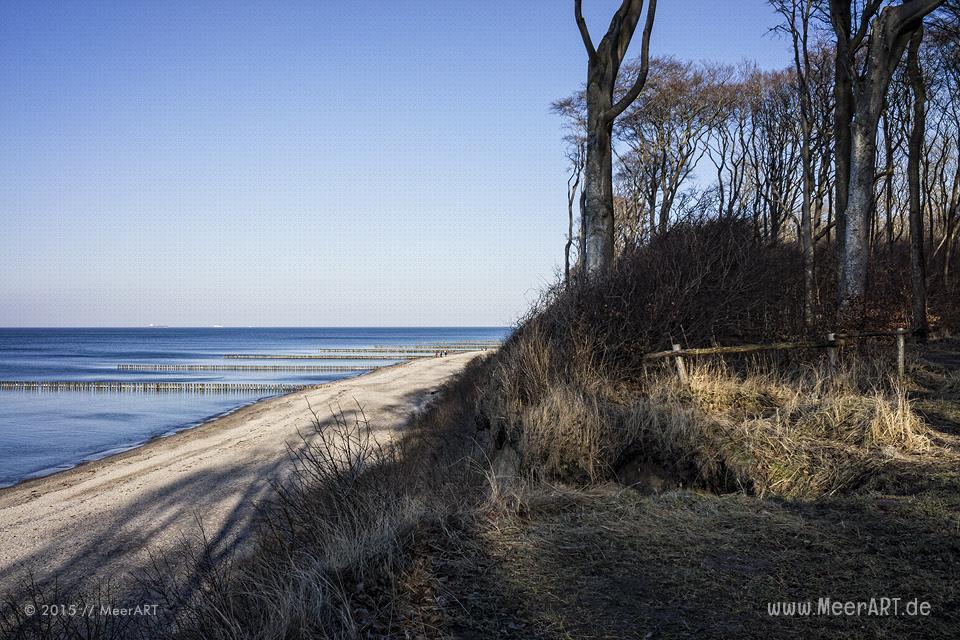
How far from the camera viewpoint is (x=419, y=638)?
331 centimetres

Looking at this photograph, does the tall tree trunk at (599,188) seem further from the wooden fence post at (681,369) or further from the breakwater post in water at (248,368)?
the breakwater post in water at (248,368)

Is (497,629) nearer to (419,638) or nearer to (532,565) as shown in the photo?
(419,638)

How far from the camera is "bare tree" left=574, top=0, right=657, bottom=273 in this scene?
13609 millimetres

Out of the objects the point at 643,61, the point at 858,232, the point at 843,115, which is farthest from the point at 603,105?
the point at 843,115

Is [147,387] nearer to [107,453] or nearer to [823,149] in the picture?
[107,453]

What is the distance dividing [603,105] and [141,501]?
38.4 ft

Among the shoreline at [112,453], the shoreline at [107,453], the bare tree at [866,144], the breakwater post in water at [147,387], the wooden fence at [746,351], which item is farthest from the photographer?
the breakwater post in water at [147,387]

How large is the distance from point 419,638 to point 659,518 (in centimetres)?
229

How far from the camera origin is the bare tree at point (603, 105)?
1361 cm

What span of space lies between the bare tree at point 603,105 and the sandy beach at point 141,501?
20.6 ft

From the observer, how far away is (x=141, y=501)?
11.1m

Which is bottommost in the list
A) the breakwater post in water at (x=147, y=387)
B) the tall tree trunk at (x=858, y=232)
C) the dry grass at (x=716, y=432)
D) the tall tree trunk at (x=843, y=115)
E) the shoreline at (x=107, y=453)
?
the shoreline at (x=107, y=453)

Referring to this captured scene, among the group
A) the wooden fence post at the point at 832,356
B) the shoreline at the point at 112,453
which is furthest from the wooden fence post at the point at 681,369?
the shoreline at the point at 112,453

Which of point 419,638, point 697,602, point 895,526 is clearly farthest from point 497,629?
point 895,526
